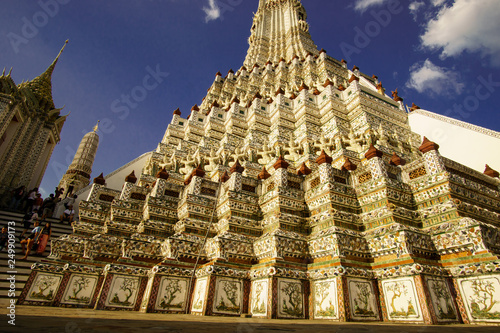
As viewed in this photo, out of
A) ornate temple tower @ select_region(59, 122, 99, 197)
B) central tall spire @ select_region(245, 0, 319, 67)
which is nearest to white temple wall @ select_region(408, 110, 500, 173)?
central tall spire @ select_region(245, 0, 319, 67)

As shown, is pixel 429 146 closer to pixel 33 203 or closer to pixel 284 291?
pixel 284 291

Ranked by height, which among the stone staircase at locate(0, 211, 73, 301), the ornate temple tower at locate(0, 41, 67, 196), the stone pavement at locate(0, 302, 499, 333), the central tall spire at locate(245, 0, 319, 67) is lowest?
the stone pavement at locate(0, 302, 499, 333)

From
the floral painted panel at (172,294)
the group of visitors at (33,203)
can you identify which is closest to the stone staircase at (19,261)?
the group of visitors at (33,203)

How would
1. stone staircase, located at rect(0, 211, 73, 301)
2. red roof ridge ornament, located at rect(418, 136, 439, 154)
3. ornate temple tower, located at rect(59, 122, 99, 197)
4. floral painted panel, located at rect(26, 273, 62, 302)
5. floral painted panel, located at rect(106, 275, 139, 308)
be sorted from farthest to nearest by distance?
ornate temple tower, located at rect(59, 122, 99, 197), stone staircase, located at rect(0, 211, 73, 301), red roof ridge ornament, located at rect(418, 136, 439, 154), floral painted panel, located at rect(26, 273, 62, 302), floral painted panel, located at rect(106, 275, 139, 308)

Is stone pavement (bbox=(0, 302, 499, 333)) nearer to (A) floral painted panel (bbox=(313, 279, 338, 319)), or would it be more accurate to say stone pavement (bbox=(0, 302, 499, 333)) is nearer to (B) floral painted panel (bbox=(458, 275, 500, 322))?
(B) floral painted panel (bbox=(458, 275, 500, 322))

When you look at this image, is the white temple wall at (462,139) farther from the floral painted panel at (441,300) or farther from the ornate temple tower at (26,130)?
the ornate temple tower at (26,130)

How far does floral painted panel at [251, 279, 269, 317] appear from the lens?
549cm

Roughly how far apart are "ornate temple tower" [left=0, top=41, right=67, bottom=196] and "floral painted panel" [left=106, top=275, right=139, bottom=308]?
14.2m

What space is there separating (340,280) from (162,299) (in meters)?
3.72

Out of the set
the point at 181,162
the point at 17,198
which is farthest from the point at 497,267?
the point at 17,198

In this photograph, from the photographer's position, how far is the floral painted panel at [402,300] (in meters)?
4.77

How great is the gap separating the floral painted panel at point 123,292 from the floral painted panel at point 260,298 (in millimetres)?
2756

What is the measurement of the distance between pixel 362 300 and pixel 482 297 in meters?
1.88

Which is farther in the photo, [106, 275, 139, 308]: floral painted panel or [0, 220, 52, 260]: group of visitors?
[0, 220, 52, 260]: group of visitors
